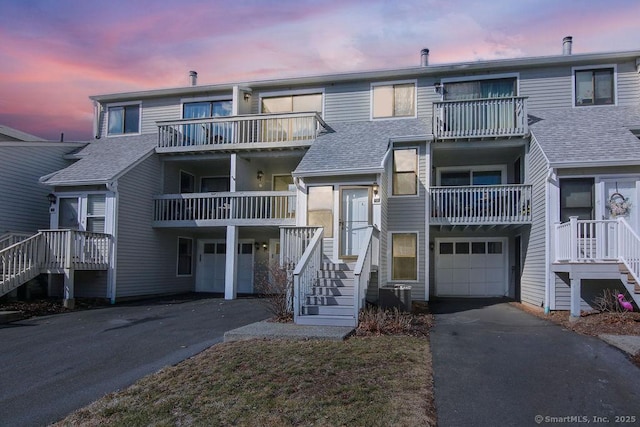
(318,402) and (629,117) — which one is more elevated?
(629,117)

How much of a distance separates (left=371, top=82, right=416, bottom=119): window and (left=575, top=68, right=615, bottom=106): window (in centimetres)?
524

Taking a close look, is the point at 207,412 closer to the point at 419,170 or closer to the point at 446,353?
the point at 446,353

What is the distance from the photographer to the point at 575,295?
11578 mm

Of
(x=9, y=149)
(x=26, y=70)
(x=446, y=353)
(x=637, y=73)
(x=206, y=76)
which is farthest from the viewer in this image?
(x=206, y=76)

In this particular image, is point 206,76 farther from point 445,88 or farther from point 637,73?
point 637,73

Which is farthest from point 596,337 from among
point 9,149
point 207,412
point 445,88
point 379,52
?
point 9,149

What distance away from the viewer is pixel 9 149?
56.4ft

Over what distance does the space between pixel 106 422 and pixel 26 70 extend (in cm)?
1288

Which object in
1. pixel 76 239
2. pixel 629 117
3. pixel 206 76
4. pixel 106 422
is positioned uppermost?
pixel 206 76

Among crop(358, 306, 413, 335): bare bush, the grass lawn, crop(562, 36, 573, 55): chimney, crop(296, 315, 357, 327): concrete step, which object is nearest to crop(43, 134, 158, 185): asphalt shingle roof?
crop(296, 315, 357, 327): concrete step

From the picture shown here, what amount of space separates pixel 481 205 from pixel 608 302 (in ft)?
14.8

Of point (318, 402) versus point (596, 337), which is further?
point (596, 337)

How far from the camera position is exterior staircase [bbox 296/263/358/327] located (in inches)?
416

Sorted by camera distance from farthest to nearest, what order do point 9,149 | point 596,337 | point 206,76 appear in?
1. point 206,76
2. point 9,149
3. point 596,337
